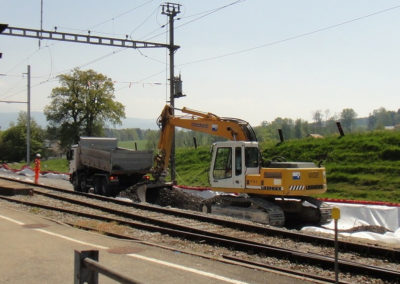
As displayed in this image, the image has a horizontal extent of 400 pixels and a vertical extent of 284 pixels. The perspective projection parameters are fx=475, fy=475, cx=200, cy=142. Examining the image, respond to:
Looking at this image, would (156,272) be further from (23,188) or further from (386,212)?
(23,188)

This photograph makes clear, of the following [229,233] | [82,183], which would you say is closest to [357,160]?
[229,233]

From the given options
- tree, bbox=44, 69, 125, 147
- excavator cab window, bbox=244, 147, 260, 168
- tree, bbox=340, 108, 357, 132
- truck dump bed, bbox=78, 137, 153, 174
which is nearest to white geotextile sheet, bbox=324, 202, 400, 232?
excavator cab window, bbox=244, 147, 260, 168

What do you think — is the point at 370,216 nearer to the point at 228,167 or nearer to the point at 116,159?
the point at 228,167

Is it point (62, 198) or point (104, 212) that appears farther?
point (62, 198)

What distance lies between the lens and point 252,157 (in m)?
16.2

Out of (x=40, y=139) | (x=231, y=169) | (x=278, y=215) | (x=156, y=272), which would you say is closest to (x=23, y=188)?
(x=231, y=169)

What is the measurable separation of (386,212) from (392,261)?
4869 mm

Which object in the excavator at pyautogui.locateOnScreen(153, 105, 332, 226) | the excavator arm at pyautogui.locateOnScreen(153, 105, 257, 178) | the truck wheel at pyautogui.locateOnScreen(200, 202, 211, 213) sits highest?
the excavator arm at pyautogui.locateOnScreen(153, 105, 257, 178)

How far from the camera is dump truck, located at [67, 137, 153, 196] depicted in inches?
899

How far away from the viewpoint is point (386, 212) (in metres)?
14.2

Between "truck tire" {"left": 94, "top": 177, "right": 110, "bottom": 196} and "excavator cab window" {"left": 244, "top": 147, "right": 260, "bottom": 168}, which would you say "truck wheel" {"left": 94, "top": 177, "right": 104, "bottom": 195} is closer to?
"truck tire" {"left": 94, "top": 177, "right": 110, "bottom": 196}

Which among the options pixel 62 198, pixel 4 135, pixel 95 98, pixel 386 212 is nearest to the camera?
pixel 386 212

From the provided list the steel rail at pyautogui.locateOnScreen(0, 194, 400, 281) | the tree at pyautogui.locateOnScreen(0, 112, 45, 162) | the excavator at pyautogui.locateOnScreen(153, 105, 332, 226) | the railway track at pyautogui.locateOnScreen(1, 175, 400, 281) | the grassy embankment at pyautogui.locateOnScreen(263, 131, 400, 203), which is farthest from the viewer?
the tree at pyautogui.locateOnScreen(0, 112, 45, 162)

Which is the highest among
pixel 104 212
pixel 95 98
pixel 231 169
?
pixel 95 98
